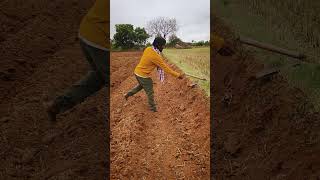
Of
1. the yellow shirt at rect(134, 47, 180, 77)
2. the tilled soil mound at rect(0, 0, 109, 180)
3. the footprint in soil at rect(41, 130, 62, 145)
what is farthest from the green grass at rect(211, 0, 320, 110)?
the footprint in soil at rect(41, 130, 62, 145)

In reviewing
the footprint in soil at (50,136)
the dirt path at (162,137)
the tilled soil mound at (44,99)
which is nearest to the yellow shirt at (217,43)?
the dirt path at (162,137)

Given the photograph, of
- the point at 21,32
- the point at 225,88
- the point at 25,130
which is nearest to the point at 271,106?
the point at 225,88

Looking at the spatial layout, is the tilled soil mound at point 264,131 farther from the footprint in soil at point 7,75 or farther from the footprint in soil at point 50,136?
the footprint in soil at point 7,75

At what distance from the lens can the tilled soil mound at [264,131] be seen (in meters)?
5.30

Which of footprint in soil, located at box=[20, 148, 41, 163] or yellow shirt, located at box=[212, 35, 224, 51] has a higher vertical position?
yellow shirt, located at box=[212, 35, 224, 51]

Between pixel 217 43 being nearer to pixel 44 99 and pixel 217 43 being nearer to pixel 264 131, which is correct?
pixel 264 131

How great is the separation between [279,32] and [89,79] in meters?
5.79

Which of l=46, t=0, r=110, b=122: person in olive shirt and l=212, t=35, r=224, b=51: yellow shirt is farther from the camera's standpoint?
l=212, t=35, r=224, b=51: yellow shirt

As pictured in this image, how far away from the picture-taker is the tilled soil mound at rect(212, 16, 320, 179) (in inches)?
209

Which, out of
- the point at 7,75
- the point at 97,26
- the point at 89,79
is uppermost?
the point at 97,26

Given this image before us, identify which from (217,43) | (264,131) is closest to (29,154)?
(264,131)

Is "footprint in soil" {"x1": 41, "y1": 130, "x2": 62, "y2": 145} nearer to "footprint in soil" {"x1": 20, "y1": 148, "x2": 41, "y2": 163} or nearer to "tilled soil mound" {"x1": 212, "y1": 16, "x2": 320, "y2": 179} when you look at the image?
"footprint in soil" {"x1": 20, "y1": 148, "x2": 41, "y2": 163}

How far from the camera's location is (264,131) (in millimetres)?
6301

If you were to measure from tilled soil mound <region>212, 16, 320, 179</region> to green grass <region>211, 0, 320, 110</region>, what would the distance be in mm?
319
